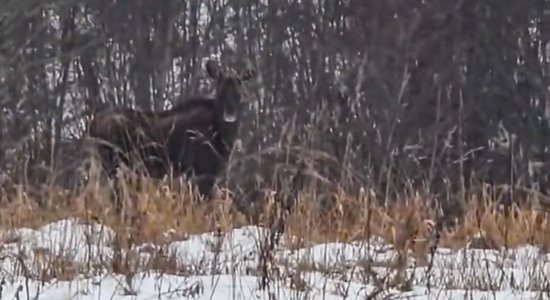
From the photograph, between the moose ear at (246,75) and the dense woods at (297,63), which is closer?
the moose ear at (246,75)

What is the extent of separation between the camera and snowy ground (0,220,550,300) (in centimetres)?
525

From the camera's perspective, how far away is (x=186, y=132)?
41.5ft

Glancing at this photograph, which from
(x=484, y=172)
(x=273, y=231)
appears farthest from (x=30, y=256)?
(x=484, y=172)

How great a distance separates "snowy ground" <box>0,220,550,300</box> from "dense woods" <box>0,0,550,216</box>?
37.9 ft

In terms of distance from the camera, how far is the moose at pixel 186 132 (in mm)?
11820

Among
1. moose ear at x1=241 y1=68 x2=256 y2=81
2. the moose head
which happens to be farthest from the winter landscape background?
moose ear at x1=241 y1=68 x2=256 y2=81

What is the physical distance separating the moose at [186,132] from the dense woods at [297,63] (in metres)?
4.69

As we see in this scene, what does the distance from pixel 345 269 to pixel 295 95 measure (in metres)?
15.5

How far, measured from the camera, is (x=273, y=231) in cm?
556

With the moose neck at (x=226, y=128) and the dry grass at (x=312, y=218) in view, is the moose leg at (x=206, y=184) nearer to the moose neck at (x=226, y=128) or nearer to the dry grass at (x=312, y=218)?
the moose neck at (x=226, y=128)

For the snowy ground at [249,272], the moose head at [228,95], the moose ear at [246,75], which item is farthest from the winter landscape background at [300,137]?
the moose ear at [246,75]

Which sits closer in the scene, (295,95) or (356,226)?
(356,226)

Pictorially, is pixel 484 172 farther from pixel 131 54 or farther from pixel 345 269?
pixel 345 269

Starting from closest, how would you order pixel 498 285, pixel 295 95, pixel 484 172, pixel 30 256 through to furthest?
pixel 498 285, pixel 30 256, pixel 484 172, pixel 295 95
